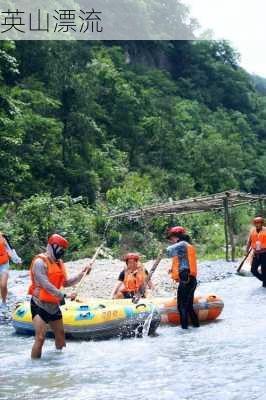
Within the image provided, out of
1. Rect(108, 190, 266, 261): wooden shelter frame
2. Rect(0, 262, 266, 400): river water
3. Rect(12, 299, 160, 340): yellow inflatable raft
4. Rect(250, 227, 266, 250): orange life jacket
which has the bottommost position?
Rect(0, 262, 266, 400): river water

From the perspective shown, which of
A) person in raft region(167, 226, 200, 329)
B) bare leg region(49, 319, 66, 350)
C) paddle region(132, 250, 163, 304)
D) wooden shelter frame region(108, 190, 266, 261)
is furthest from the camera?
wooden shelter frame region(108, 190, 266, 261)

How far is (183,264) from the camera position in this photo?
9.79 m

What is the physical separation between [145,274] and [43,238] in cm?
995

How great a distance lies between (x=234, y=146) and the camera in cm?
4175

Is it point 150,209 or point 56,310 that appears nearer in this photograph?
point 56,310

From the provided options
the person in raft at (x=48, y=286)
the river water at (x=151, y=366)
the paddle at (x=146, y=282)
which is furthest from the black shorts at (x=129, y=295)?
the person in raft at (x=48, y=286)

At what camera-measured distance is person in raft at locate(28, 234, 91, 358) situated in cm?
762

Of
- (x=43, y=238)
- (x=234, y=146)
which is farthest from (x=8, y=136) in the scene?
(x=234, y=146)

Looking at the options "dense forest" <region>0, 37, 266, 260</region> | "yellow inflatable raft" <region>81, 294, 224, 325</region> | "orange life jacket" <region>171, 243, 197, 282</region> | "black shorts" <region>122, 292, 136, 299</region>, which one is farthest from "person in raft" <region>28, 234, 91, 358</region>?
"dense forest" <region>0, 37, 266, 260</region>

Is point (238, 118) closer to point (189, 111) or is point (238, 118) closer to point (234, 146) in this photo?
point (189, 111)

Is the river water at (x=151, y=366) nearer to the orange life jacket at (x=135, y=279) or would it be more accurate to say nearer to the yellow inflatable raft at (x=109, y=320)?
the yellow inflatable raft at (x=109, y=320)

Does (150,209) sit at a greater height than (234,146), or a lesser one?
lesser

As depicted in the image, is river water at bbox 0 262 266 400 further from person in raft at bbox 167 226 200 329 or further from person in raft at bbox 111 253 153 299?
person in raft at bbox 111 253 153 299

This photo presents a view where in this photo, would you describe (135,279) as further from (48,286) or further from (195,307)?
(48,286)
